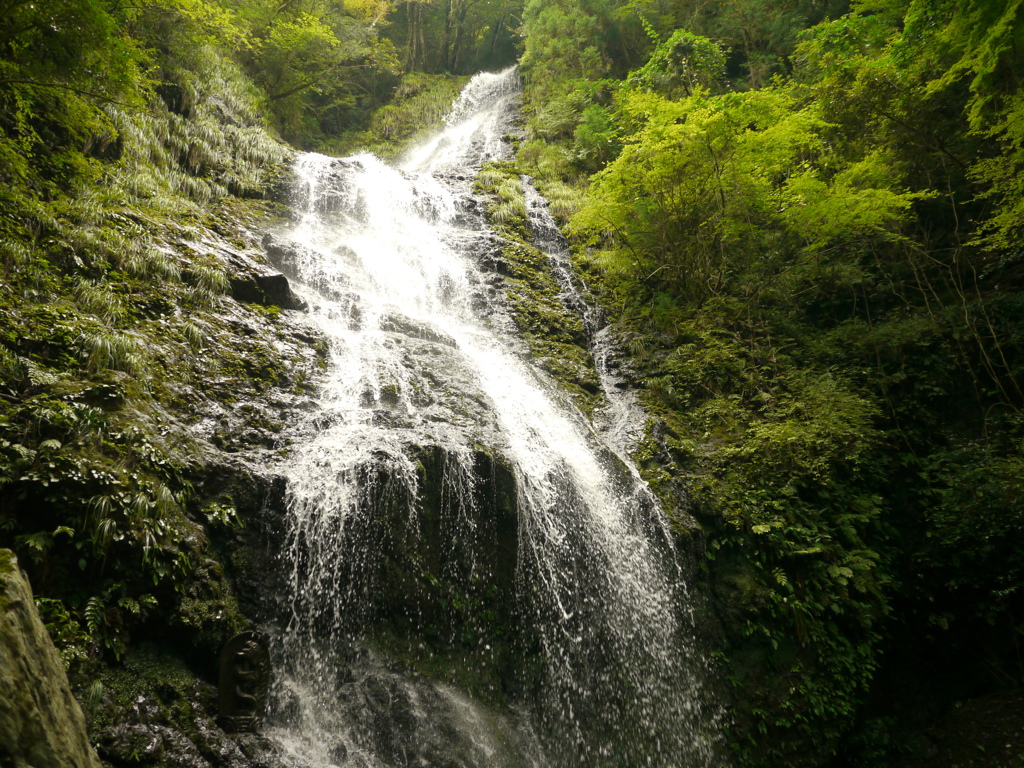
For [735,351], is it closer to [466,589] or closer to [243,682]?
[466,589]

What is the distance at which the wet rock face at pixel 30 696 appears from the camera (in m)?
2.13

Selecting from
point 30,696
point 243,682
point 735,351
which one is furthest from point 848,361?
point 30,696

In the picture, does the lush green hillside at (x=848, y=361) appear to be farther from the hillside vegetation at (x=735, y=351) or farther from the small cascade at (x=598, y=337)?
the small cascade at (x=598, y=337)

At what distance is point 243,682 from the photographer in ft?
15.2

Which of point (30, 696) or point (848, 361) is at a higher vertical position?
point (848, 361)

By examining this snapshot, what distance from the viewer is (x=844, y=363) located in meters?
9.29

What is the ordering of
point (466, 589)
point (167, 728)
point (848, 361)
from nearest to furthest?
point (167, 728) < point (466, 589) < point (848, 361)

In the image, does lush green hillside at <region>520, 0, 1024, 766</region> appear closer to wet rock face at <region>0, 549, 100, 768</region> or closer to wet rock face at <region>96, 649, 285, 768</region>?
wet rock face at <region>96, 649, 285, 768</region>

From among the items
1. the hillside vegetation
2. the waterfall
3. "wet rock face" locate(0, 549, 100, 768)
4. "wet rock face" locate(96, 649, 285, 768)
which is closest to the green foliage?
the hillside vegetation

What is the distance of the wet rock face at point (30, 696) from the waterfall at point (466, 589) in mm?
2372

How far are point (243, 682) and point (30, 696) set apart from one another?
8.78 feet

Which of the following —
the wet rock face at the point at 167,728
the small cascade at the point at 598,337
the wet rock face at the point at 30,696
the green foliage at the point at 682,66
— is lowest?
the wet rock face at the point at 167,728

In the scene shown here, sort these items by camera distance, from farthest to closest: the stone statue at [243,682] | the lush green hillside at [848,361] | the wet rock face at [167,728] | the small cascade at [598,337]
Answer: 1. the small cascade at [598,337]
2. the lush green hillside at [848,361]
3. the stone statue at [243,682]
4. the wet rock face at [167,728]

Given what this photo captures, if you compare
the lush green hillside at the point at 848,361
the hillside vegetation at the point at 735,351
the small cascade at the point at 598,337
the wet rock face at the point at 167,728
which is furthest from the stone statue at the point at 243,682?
the small cascade at the point at 598,337
